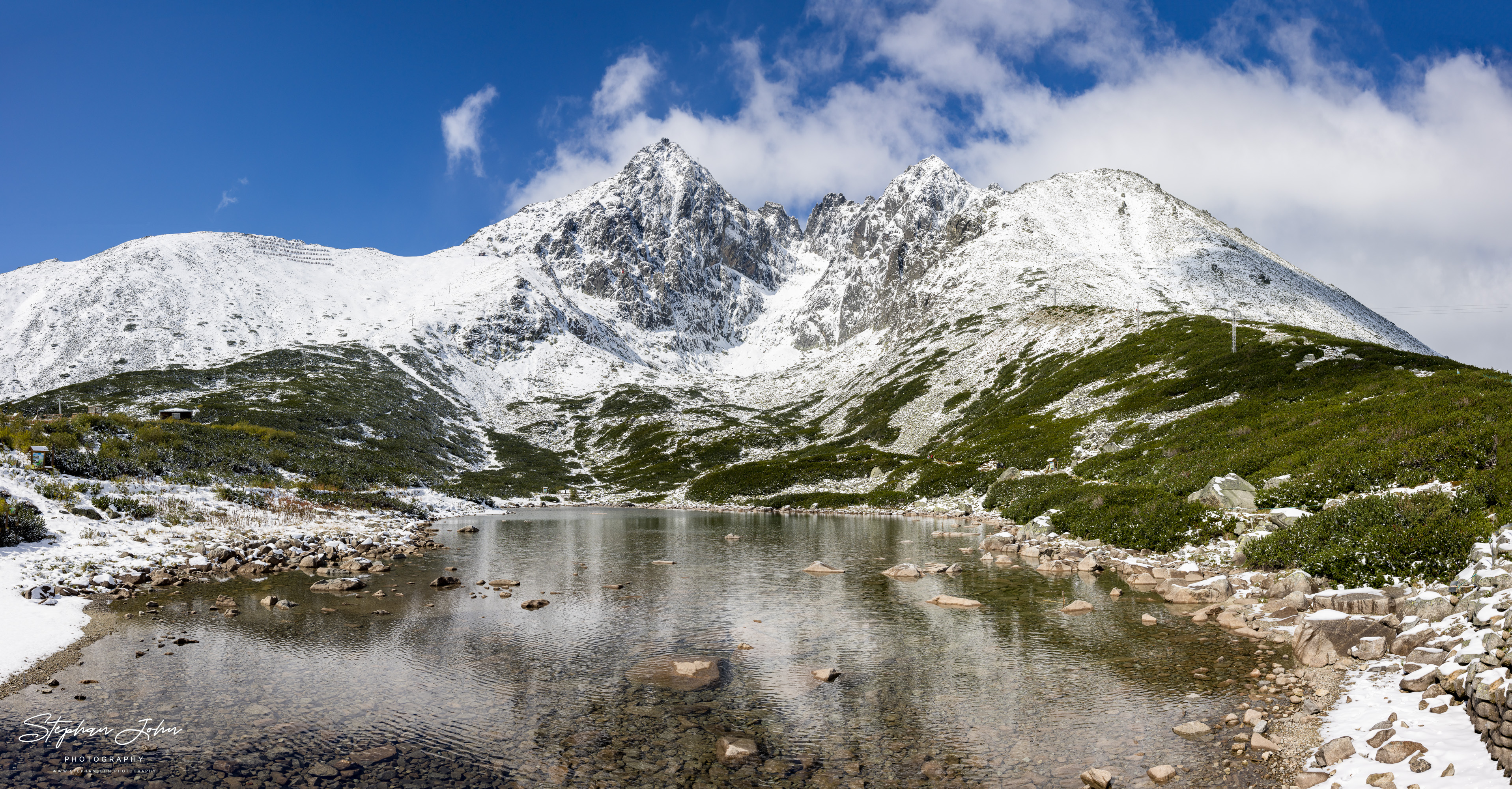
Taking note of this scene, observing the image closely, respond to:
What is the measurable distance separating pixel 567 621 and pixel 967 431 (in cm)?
8053

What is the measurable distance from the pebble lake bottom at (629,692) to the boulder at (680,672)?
9 cm

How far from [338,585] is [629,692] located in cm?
1849

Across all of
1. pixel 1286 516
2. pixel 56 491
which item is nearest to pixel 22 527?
pixel 56 491

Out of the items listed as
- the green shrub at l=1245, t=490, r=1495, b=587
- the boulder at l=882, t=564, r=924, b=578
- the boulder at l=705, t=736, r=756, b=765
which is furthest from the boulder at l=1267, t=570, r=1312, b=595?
the boulder at l=705, t=736, r=756, b=765

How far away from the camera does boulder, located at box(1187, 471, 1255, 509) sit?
30172mm

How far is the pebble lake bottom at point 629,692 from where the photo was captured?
36.5 ft

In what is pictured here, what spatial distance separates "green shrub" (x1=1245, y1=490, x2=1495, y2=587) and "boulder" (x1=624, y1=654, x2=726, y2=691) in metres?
17.9

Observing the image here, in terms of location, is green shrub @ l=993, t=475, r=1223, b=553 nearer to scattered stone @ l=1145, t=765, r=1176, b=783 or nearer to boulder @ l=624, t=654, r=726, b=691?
scattered stone @ l=1145, t=765, r=1176, b=783

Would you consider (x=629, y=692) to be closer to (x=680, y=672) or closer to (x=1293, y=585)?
(x=680, y=672)

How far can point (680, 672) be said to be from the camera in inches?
644

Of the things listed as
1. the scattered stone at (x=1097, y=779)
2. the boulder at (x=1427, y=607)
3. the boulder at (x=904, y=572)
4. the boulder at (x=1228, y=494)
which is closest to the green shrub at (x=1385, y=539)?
the boulder at (x=1427, y=607)

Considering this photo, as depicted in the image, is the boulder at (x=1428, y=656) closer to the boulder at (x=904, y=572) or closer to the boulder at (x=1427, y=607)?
the boulder at (x=1427, y=607)

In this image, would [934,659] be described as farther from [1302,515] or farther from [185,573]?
[185,573]

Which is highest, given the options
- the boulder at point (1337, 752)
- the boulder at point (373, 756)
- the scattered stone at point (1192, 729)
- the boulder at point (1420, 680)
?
the boulder at point (1420, 680)
